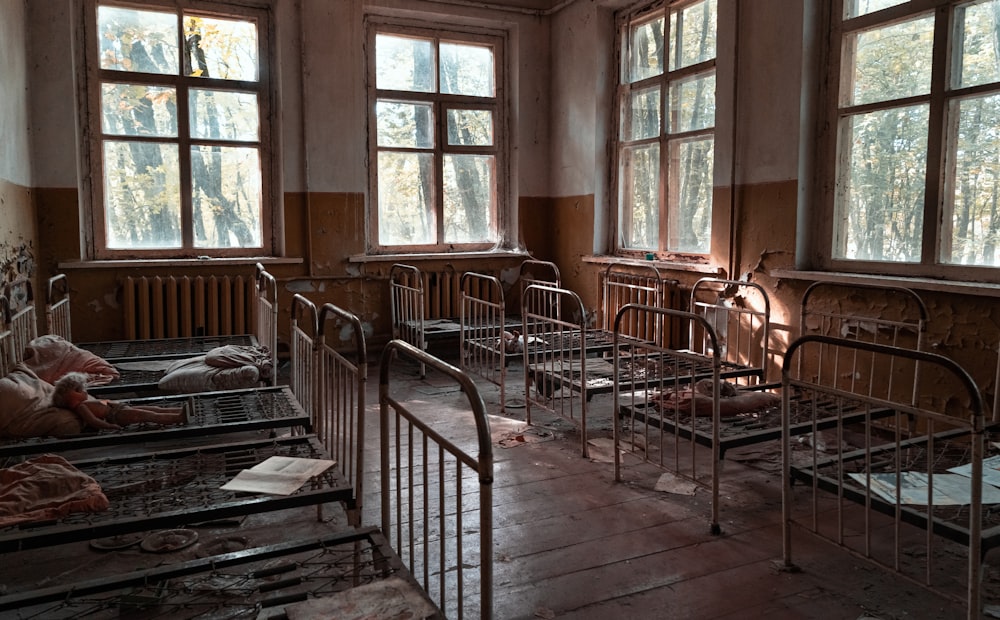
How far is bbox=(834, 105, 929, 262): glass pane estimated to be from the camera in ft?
14.5

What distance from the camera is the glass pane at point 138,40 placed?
629 centimetres

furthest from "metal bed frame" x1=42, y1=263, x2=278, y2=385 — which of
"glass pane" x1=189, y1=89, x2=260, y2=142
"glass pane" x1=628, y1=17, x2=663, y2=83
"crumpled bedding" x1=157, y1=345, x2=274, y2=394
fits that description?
"glass pane" x1=628, y1=17, x2=663, y2=83

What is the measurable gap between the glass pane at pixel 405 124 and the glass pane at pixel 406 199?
131mm

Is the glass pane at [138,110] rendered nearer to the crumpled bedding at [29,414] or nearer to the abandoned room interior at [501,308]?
the abandoned room interior at [501,308]

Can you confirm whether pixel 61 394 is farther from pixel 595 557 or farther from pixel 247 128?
pixel 247 128

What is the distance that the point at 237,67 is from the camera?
6711mm

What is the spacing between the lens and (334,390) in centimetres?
298

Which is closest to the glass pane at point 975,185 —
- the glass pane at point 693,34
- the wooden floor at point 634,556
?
the wooden floor at point 634,556

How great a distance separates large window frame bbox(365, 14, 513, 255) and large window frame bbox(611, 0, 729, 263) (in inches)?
53.7

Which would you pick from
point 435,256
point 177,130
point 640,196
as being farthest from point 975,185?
point 177,130

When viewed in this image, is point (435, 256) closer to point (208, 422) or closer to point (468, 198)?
point (468, 198)

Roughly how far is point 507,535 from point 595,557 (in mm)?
416

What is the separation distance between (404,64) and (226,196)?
2231 mm

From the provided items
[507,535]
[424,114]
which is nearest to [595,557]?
[507,535]
